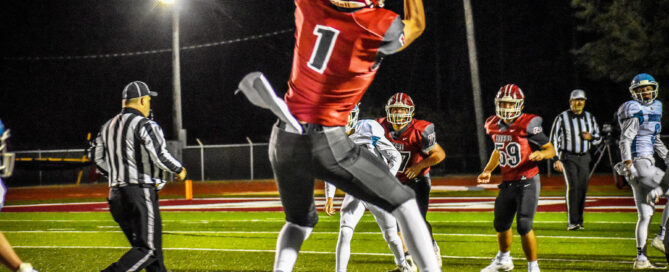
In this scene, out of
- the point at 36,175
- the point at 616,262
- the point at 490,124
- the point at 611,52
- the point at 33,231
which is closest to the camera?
the point at 490,124

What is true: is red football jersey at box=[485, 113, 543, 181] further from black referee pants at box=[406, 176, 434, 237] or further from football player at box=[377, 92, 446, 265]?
black referee pants at box=[406, 176, 434, 237]

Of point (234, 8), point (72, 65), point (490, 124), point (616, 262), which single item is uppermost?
point (234, 8)

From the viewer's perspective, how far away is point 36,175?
29875mm

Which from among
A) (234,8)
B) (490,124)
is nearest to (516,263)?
(490,124)

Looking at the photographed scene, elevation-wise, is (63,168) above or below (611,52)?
below

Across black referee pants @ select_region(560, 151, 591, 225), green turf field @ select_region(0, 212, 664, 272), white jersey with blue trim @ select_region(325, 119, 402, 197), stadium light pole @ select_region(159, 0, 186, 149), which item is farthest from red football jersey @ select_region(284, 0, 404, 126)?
stadium light pole @ select_region(159, 0, 186, 149)

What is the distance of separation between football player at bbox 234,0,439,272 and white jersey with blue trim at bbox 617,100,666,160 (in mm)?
4586

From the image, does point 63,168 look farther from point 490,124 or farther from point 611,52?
point 490,124

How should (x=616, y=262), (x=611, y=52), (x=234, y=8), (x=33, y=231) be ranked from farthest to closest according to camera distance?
(x=234, y=8) → (x=611, y=52) → (x=33, y=231) → (x=616, y=262)

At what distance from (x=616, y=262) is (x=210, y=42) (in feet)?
138

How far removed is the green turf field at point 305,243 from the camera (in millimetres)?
8031

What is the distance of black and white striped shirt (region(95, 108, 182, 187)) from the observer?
587cm

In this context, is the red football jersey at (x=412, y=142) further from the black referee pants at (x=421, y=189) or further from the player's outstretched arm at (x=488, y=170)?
the player's outstretched arm at (x=488, y=170)

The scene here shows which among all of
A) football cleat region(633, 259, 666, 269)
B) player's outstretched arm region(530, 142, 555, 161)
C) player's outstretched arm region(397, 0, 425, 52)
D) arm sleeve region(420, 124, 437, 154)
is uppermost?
player's outstretched arm region(397, 0, 425, 52)
